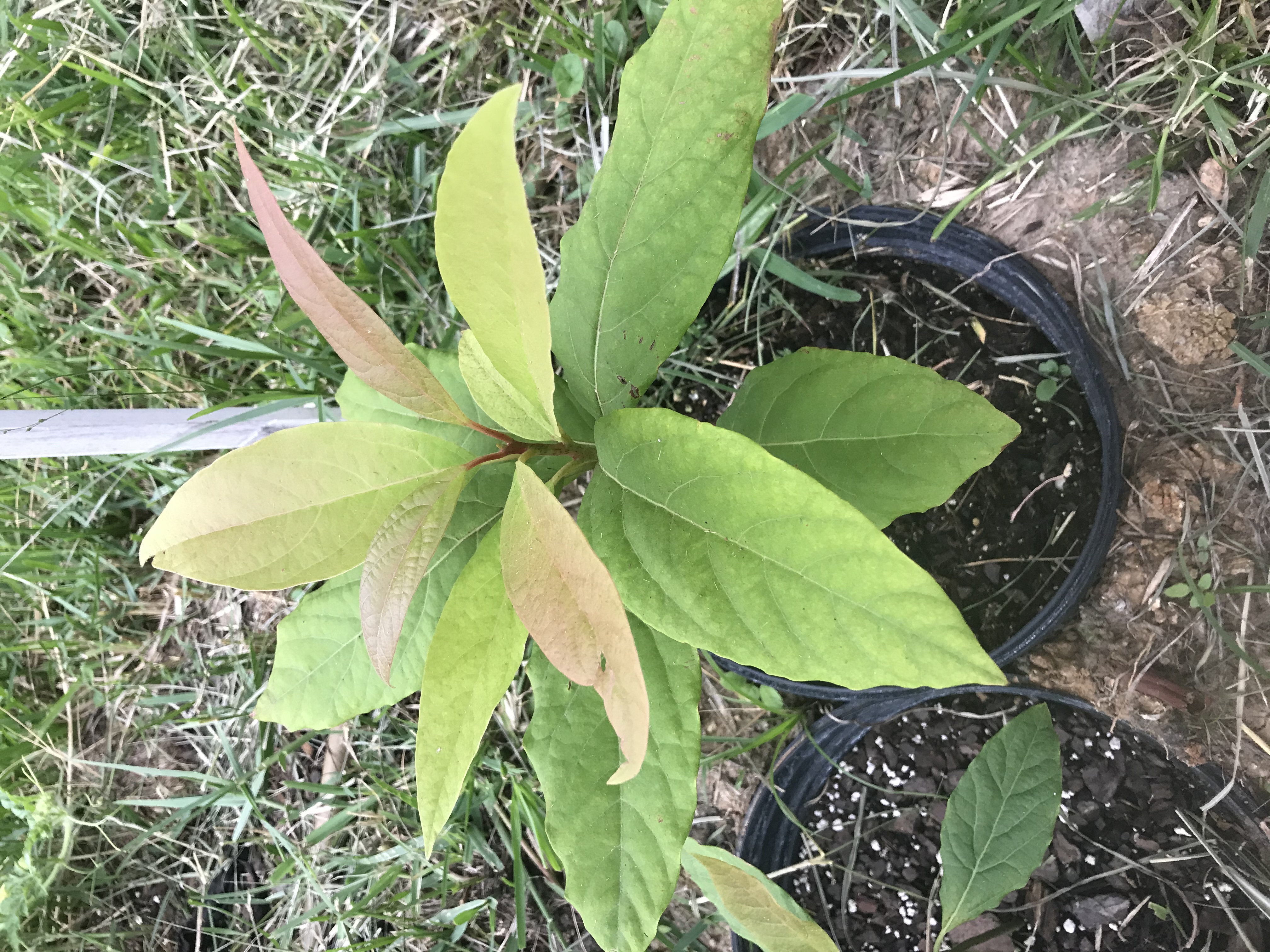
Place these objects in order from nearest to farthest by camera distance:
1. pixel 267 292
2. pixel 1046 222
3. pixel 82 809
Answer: pixel 1046 222 < pixel 267 292 < pixel 82 809

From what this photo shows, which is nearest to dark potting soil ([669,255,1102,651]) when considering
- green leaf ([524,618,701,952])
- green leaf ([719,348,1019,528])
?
green leaf ([719,348,1019,528])

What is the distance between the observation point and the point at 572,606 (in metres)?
0.61

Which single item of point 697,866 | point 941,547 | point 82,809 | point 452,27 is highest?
point 452,27

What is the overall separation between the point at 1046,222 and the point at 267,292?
1658 millimetres

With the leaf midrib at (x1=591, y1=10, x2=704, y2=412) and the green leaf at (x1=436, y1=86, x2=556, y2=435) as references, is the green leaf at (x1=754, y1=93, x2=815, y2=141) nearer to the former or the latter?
the leaf midrib at (x1=591, y1=10, x2=704, y2=412)

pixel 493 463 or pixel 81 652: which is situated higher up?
pixel 493 463

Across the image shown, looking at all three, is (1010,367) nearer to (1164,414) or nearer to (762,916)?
(1164,414)

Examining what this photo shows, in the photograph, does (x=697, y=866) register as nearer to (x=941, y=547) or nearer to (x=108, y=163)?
(x=941, y=547)

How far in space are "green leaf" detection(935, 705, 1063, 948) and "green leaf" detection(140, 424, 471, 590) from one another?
2.95 feet

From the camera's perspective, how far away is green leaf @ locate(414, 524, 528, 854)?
75cm

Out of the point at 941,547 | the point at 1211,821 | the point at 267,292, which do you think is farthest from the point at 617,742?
the point at 267,292

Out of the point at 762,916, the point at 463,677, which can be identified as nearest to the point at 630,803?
the point at 463,677

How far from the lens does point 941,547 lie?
1327 millimetres

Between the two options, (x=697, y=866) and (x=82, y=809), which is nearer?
(x=697, y=866)
